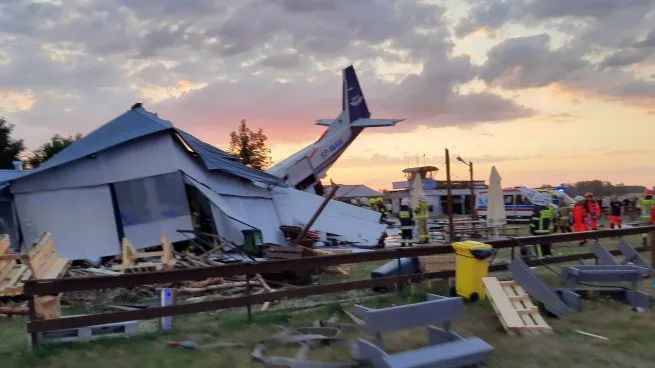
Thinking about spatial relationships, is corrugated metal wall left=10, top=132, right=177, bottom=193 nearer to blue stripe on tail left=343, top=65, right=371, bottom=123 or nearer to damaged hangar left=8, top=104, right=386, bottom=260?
damaged hangar left=8, top=104, right=386, bottom=260

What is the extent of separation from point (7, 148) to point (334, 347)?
158 ft

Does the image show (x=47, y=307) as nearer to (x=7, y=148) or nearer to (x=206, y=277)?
(x=206, y=277)

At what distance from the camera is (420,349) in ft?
21.6

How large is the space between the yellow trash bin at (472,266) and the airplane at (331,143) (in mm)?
23851

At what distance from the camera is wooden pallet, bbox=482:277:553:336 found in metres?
7.87

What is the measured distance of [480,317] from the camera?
8742 millimetres

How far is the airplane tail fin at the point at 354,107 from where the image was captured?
37.8 m

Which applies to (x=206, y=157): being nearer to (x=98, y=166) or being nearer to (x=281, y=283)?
(x=98, y=166)

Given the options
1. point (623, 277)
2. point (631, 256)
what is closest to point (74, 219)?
point (631, 256)

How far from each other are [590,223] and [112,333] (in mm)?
19140

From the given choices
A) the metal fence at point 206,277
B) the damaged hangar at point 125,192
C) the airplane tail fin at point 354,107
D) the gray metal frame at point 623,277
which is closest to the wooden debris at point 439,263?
the metal fence at point 206,277

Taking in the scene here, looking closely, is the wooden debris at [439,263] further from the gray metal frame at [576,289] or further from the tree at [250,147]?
the tree at [250,147]

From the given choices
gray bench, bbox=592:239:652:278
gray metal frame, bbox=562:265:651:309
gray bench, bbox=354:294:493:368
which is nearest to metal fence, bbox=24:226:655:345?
gray metal frame, bbox=562:265:651:309

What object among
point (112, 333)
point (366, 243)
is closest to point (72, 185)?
point (366, 243)
